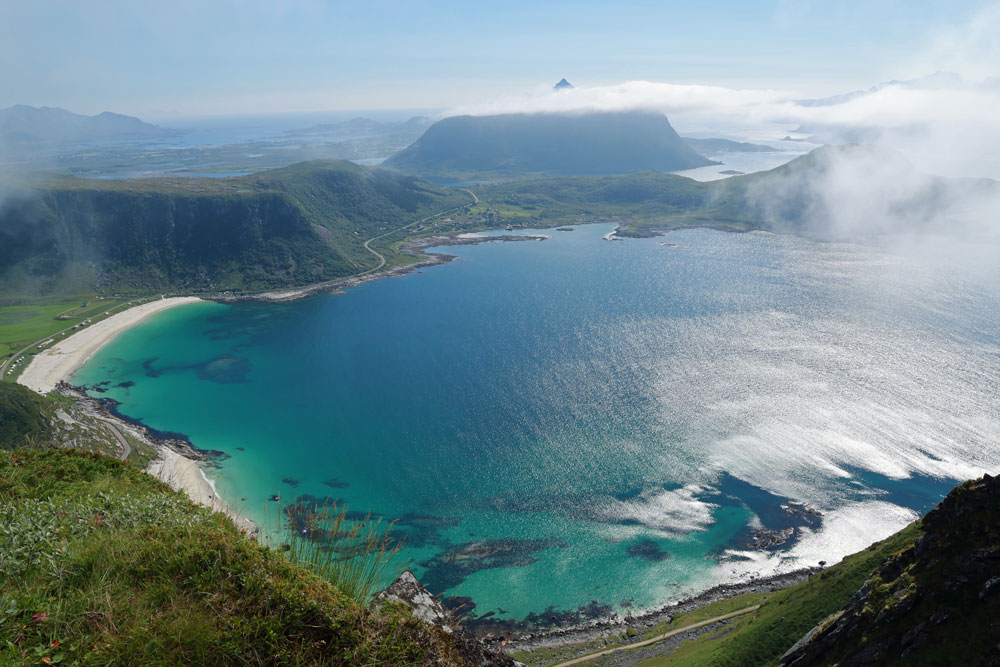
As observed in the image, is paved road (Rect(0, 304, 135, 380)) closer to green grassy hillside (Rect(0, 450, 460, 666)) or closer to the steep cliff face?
green grassy hillside (Rect(0, 450, 460, 666))

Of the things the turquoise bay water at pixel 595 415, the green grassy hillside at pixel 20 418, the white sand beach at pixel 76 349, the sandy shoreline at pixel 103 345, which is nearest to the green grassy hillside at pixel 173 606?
the sandy shoreline at pixel 103 345

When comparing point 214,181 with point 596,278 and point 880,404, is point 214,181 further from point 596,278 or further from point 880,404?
point 880,404

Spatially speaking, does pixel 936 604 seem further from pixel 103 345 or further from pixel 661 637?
pixel 103 345

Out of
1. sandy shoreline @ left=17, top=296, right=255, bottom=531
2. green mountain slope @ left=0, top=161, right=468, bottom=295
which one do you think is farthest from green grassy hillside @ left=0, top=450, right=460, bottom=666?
green mountain slope @ left=0, top=161, right=468, bottom=295

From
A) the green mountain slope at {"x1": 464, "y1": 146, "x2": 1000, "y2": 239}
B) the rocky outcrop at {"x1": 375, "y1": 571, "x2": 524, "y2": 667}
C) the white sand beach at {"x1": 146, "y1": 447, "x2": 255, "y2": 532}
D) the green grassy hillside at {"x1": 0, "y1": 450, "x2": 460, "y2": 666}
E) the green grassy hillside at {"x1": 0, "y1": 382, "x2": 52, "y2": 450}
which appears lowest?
the white sand beach at {"x1": 146, "y1": 447, "x2": 255, "y2": 532}

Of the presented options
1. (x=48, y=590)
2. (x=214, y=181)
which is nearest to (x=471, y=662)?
(x=48, y=590)
